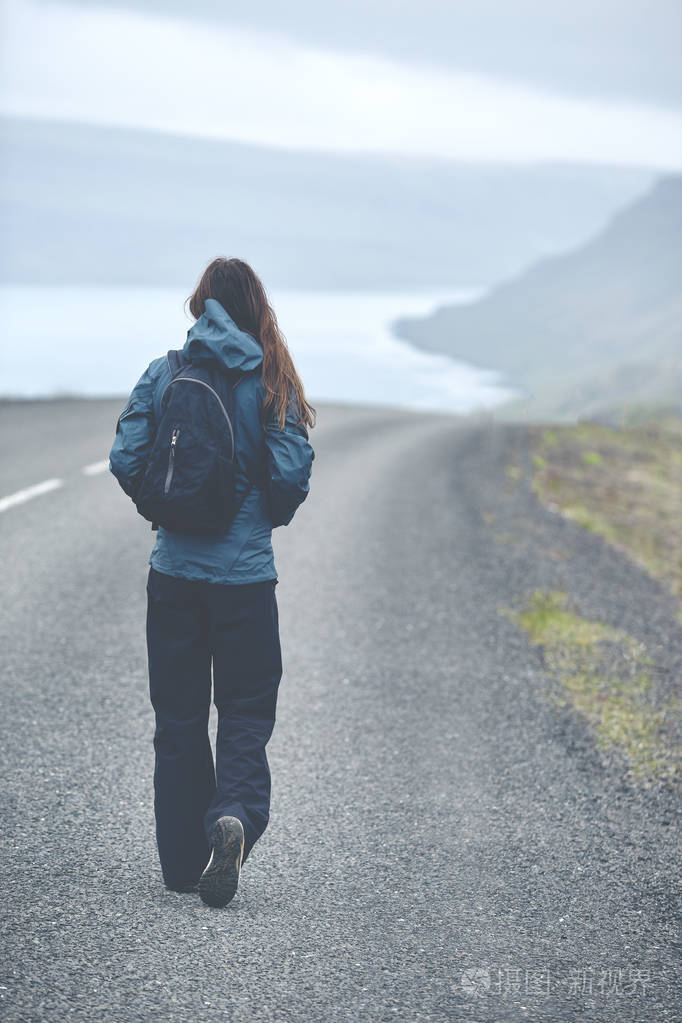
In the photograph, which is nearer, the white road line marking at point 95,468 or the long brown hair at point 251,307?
the long brown hair at point 251,307

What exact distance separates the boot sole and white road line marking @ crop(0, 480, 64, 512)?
687cm

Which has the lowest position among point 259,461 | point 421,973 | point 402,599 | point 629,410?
point 629,410

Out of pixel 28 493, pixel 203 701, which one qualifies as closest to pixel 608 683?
pixel 203 701

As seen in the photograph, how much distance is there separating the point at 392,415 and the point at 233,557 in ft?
75.8

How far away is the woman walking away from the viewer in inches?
129

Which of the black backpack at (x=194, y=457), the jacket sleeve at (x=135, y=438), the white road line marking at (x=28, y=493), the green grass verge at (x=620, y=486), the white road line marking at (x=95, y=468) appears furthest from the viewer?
the green grass verge at (x=620, y=486)

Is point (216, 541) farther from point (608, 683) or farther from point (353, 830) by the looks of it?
point (608, 683)

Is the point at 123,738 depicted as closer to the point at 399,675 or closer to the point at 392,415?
the point at 399,675

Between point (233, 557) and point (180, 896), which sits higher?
point (233, 557)

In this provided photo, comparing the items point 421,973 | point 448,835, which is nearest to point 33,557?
point 448,835

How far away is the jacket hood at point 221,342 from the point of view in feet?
10.7

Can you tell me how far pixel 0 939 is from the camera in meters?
3.07

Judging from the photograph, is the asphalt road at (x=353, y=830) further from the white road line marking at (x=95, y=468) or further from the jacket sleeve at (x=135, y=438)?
the white road line marking at (x=95, y=468)

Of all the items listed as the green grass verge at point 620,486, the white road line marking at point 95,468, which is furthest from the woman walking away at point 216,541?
the white road line marking at point 95,468
